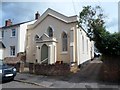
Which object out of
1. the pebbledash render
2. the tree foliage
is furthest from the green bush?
the pebbledash render

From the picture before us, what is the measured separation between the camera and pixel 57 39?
23.9 m

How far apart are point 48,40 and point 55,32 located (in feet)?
5.25

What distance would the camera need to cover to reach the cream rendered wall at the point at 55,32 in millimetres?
23094

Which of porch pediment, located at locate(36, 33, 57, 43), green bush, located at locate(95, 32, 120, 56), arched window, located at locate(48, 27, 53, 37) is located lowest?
green bush, located at locate(95, 32, 120, 56)

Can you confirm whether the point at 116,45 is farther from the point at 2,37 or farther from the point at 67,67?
the point at 2,37

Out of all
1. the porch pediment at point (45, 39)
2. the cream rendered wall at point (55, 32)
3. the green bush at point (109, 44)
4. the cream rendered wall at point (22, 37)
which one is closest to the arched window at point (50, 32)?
the cream rendered wall at point (55, 32)

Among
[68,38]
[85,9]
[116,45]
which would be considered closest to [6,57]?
[68,38]

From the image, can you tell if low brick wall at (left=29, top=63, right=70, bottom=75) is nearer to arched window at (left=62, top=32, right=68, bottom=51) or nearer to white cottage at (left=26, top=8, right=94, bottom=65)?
white cottage at (left=26, top=8, right=94, bottom=65)

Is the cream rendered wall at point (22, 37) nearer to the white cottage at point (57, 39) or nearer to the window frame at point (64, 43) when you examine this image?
the white cottage at point (57, 39)

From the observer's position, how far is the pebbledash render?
22438mm

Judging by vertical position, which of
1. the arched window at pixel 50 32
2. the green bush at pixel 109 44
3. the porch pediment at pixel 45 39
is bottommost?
the green bush at pixel 109 44

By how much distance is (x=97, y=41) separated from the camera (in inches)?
593

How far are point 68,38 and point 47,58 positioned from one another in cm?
386

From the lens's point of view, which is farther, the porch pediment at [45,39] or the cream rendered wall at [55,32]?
the porch pediment at [45,39]
